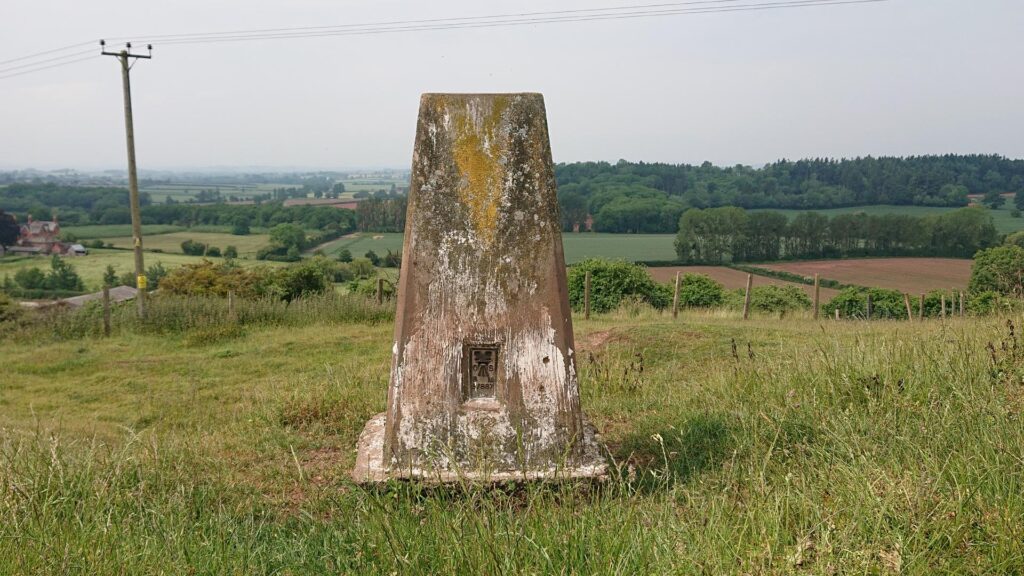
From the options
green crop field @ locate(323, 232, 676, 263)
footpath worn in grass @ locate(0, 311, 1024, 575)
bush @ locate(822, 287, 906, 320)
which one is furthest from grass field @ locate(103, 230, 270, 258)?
footpath worn in grass @ locate(0, 311, 1024, 575)

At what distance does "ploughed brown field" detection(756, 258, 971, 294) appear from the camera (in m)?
31.3

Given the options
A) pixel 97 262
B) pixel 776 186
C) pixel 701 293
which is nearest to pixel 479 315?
pixel 701 293

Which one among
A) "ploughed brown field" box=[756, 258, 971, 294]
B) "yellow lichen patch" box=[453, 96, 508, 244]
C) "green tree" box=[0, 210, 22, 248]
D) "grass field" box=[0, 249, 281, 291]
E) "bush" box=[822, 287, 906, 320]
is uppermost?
"yellow lichen patch" box=[453, 96, 508, 244]

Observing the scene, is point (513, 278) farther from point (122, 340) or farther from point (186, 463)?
point (122, 340)

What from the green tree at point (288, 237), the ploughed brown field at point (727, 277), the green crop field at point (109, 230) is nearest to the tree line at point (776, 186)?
the ploughed brown field at point (727, 277)

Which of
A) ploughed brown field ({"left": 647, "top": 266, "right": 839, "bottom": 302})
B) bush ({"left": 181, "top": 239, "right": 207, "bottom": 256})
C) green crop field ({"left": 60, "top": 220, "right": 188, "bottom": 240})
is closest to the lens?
ploughed brown field ({"left": 647, "top": 266, "right": 839, "bottom": 302})

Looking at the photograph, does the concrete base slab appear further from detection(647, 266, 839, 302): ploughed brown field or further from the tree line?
the tree line

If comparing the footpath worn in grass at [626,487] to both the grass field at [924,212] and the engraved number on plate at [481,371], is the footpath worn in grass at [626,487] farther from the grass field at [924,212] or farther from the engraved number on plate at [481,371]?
the grass field at [924,212]

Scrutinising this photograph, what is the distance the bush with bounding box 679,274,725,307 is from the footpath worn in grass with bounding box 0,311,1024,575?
747 inches

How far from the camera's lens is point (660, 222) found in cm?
5316

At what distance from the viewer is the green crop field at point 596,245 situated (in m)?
38.8

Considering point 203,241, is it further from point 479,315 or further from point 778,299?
point 479,315

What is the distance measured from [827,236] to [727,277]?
40.7 feet

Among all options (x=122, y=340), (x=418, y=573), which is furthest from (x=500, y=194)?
(x=122, y=340)
